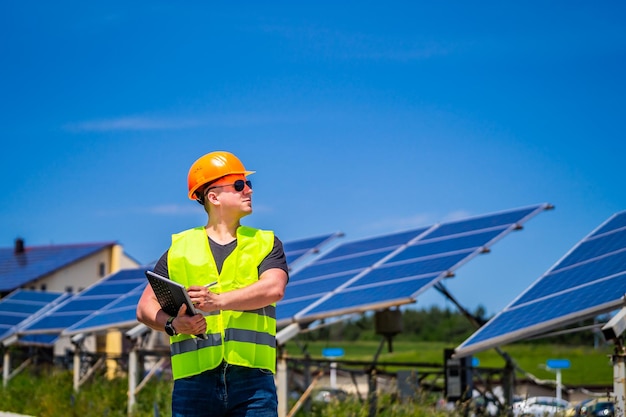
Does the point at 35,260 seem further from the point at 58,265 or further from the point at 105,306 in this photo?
the point at 105,306

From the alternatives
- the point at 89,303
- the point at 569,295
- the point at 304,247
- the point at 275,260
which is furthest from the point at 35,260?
the point at 275,260

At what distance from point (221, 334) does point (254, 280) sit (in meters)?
0.30

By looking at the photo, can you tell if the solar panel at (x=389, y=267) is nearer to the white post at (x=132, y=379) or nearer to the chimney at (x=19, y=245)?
the white post at (x=132, y=379)

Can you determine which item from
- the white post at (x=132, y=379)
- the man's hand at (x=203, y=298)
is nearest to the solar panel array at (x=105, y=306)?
the white post at (x=132, y=379)

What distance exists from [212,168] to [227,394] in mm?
1115

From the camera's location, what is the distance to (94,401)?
15938 mm

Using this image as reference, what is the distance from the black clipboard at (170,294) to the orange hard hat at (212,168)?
0.64 m

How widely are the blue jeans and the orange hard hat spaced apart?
93 centimetres

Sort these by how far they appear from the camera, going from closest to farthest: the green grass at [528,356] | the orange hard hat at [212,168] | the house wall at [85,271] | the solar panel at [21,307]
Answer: the orange hard hat at [212,168], the solar panel at [21,307], the house wall at [85,271], the green grass at [528,356]

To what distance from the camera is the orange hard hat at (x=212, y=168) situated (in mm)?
5109

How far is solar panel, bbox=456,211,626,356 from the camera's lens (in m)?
9.28

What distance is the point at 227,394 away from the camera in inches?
189

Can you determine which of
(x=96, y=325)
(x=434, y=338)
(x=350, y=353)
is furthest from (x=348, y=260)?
(x=434, y=338)

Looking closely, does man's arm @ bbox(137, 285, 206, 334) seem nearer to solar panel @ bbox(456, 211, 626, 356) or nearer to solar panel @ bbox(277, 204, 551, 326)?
solar panel @ bbox(456, 211, 626, 356)
